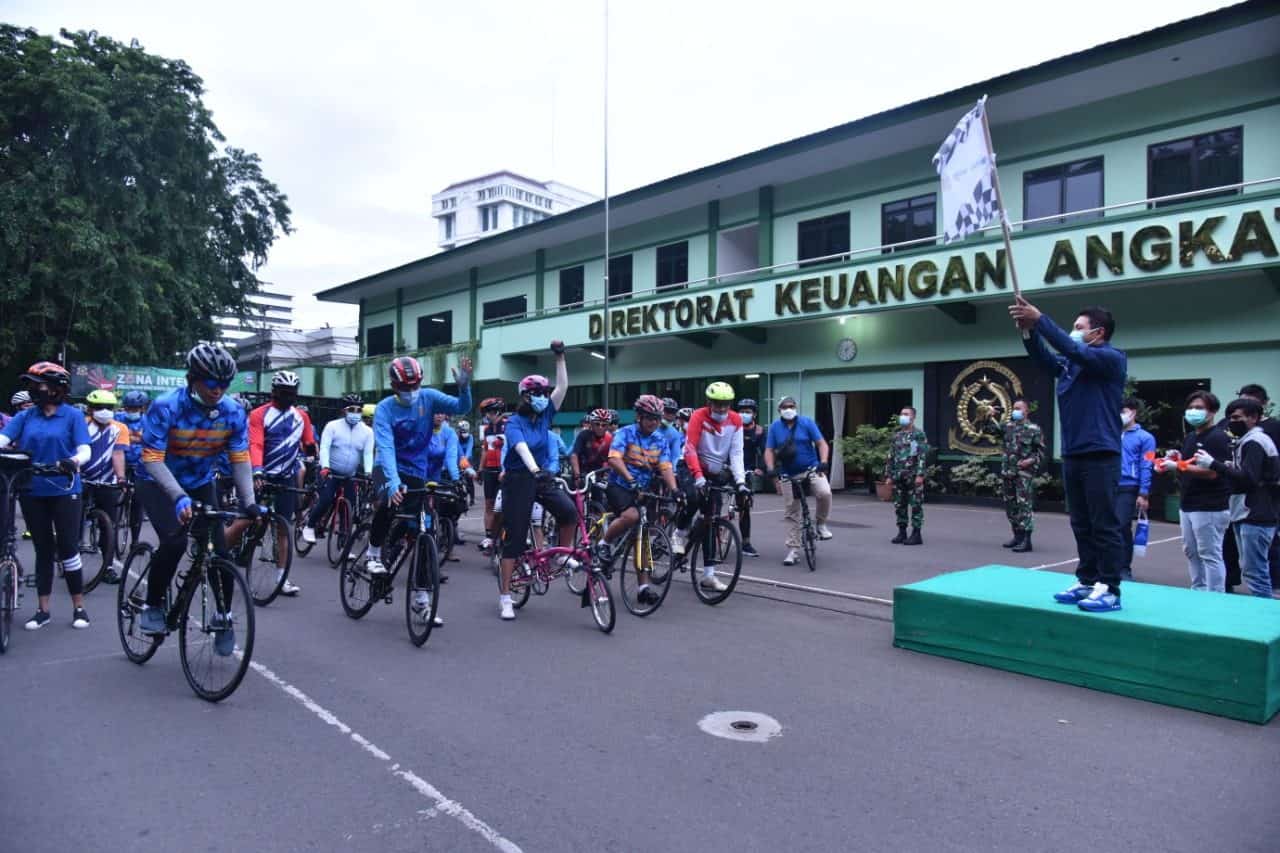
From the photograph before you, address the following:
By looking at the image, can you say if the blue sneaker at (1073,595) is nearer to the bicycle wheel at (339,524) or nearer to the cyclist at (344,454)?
the cyclist at (344,454)

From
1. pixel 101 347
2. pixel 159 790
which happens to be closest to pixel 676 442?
pixel 159 790

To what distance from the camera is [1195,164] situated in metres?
15.6

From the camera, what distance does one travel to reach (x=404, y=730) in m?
4.40

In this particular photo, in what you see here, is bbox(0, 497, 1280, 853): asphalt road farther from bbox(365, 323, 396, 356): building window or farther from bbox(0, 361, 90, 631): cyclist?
bbox(365, 323, 396, 356): building window

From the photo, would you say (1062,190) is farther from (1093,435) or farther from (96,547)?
(96,547)

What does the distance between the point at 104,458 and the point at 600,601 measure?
588 cm

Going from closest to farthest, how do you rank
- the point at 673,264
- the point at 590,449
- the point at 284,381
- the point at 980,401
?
the point at 284,381
the point at 590,449
the point at 980,401
the point at 673,264

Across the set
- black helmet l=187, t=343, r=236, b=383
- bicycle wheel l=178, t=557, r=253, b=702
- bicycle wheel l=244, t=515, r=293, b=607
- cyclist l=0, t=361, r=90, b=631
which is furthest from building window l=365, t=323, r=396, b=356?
bicycle wheel l=178, t=557, r=253, b=702

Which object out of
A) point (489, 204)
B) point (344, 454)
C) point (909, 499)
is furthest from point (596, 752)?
point (489, 204)

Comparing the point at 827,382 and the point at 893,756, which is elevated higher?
the point at 827,382

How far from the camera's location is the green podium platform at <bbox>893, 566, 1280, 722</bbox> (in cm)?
462

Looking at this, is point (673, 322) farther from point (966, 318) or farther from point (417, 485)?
point (417, 485)

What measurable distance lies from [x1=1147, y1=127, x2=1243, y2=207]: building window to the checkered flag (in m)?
11.4

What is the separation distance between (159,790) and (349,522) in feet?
21.2
